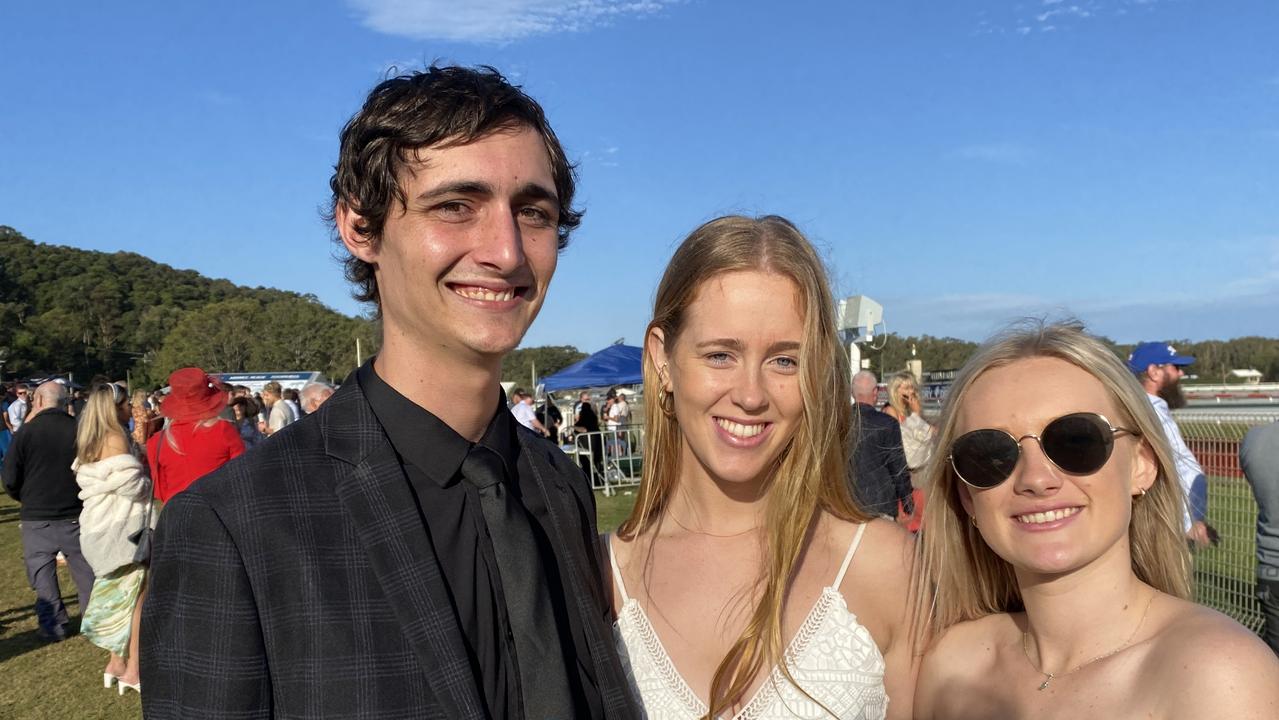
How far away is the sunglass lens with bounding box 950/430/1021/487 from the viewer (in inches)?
73.2

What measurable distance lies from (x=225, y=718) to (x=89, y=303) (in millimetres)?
80684

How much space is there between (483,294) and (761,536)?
3.68ft

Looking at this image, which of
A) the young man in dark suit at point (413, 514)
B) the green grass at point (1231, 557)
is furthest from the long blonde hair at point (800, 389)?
the green grass at point (1231, 557)

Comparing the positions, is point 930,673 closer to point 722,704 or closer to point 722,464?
point 722,704

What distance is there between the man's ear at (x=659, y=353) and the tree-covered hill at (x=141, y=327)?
5934cm

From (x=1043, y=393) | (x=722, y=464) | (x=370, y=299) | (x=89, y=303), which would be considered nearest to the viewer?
(x=1043, y=393)

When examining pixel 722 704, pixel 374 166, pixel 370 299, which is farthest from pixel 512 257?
pixel 722 704

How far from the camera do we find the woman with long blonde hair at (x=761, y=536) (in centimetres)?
205

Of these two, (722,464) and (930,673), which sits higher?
(722,464)

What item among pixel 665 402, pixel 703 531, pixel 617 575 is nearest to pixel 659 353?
pixel 665 402

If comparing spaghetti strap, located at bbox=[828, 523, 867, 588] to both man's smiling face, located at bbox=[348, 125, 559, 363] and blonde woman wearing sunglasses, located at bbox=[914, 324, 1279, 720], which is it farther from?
man's smiling face, located at bbox=[348, 125, 559, 363]

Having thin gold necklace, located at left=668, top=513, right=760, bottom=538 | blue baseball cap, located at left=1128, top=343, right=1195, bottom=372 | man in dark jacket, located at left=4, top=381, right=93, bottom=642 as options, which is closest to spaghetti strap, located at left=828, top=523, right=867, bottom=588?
thin gold necklace, located at left=668, top=513, right=760, bottom=538

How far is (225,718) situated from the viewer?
1.25 metres

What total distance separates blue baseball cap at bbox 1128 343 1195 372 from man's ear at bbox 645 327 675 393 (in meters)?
5.99
